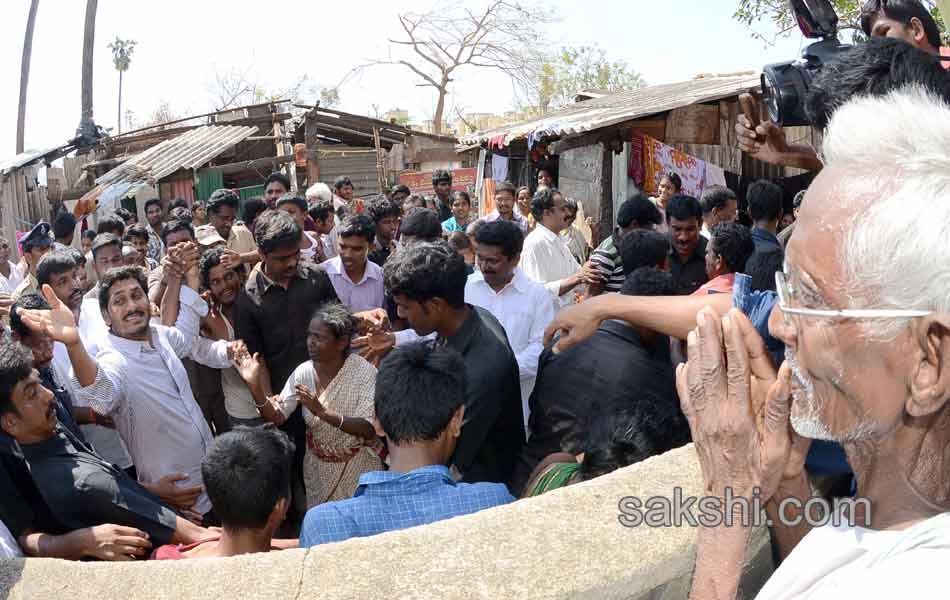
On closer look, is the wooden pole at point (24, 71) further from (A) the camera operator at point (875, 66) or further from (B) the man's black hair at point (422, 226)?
(A) the camera operator at point (875, 66)

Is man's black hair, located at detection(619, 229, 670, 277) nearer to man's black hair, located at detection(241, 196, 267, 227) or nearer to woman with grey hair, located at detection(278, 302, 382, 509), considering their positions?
woman with grey hair, located at detection(278, 302, 382, 509)

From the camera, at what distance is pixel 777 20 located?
15969 millimetres

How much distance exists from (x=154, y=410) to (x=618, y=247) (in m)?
2.66

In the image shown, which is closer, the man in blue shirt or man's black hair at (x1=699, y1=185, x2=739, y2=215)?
the man in blue shirt

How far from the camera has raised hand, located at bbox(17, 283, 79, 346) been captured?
3088 mm

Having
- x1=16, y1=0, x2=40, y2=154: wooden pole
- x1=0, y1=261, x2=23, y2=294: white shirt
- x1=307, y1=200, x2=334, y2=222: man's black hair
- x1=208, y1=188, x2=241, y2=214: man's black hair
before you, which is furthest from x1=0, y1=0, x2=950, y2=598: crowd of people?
x1=16, y1=0, x2=40, y2=154: wooden pole

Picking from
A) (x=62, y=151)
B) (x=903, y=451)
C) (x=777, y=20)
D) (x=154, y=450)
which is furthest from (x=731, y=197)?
(x=62, y=151)

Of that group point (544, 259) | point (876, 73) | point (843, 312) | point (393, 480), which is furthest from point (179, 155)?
point (843, 312)

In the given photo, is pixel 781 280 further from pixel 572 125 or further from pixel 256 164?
pixel 256 164

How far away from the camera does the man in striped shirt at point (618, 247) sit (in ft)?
16.3

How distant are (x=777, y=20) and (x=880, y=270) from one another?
16699 millimetres

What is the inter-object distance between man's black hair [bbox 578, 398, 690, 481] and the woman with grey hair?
4.66ft

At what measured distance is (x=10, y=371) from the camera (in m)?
2.65

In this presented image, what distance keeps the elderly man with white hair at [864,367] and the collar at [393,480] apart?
97 cm
